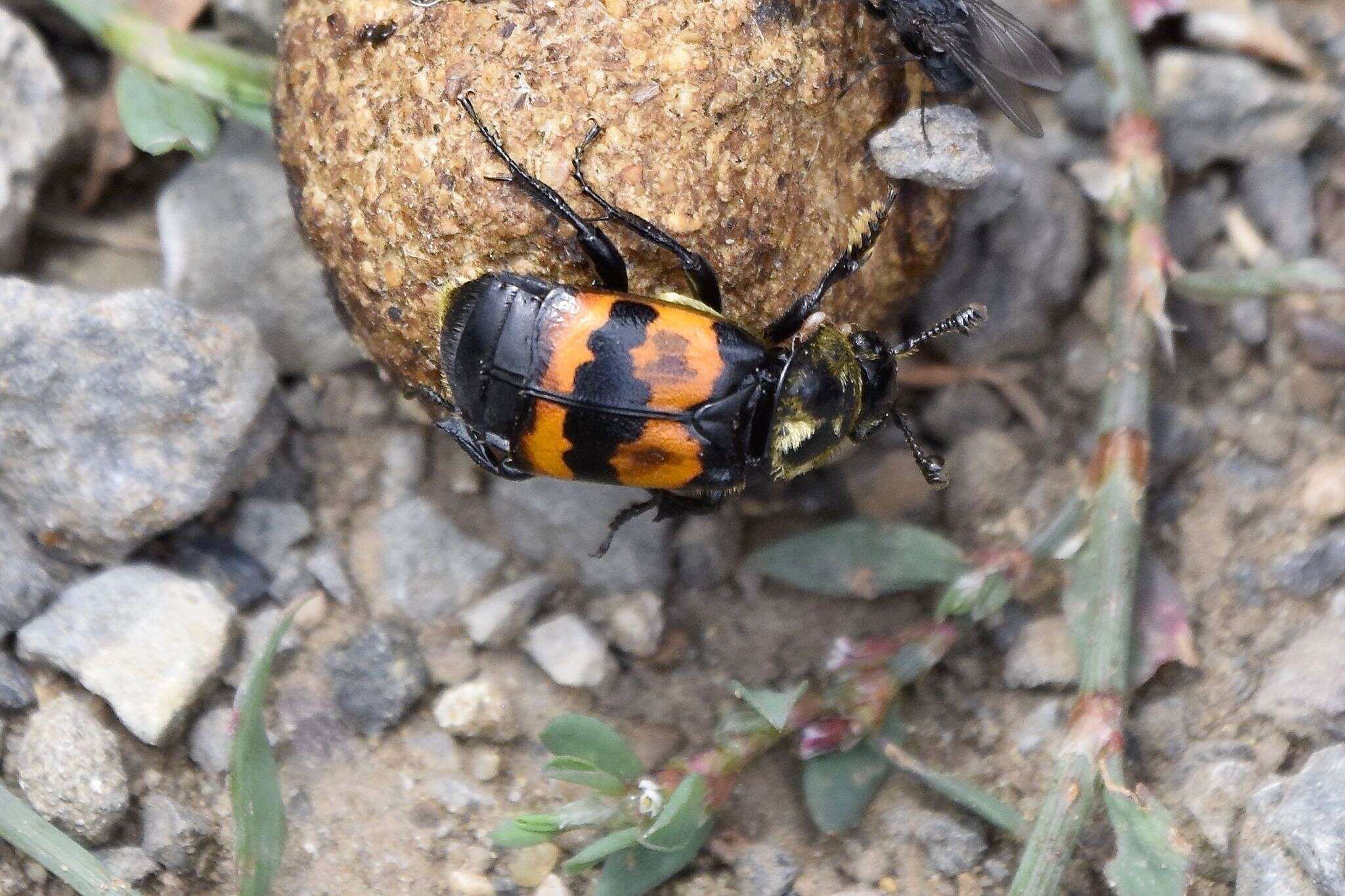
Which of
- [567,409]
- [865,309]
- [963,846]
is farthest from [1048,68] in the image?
[963,846]

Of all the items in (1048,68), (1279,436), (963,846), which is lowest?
(963,846)

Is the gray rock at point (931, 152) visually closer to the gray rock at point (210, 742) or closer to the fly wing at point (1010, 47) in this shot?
the fly wing at point (1010, 47)

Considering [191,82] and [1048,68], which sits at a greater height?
[1048,68]

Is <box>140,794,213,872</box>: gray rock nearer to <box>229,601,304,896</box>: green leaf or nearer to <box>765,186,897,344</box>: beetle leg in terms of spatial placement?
<box>229,601,304,896</box>: green leaf

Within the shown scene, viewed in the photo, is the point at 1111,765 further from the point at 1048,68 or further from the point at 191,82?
the point at 191,82

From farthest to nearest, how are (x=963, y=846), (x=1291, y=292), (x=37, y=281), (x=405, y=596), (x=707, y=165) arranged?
(x=37, y=281) → (x=405, y=596) → (x=1291, y=292) → (x=963, y=846) → (x=707, y=165)

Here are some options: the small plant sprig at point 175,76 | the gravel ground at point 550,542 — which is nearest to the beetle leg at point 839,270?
the gravel ground at point 550,542

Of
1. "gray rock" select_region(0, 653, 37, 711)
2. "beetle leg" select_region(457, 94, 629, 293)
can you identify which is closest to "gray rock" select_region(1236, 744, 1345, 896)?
"beetle leg" select_region(457, 94, 629, 293)

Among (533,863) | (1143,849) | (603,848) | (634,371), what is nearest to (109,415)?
(634,371)
